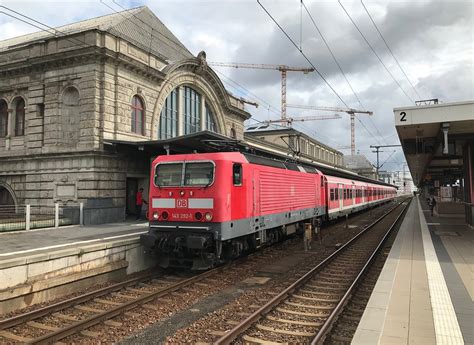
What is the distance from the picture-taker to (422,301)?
7.04 m

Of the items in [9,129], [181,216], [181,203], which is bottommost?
[181,216]

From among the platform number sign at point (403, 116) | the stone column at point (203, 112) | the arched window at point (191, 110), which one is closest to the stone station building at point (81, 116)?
the arched window at point (191, 110)

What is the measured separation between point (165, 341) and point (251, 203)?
230 inches

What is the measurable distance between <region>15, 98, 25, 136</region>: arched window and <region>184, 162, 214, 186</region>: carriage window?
16.9m

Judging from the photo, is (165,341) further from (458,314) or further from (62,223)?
(62,223)

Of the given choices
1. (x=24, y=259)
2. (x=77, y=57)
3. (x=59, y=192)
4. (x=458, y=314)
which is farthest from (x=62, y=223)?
(x=458, y=314)

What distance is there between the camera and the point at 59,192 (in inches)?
825

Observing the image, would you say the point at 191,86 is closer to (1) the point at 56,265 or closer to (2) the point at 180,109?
(2) the point at 180,109

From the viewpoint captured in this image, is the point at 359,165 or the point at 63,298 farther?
the point at 359,165

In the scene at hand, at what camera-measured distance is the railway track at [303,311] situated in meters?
6.23

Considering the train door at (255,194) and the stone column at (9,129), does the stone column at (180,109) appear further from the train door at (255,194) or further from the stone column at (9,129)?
the train door at (255,194)

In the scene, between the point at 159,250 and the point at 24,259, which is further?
the point at 159,250

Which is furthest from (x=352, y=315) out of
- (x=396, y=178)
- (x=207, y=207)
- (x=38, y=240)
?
(x=396, y=178)

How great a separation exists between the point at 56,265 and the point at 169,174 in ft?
11.9
